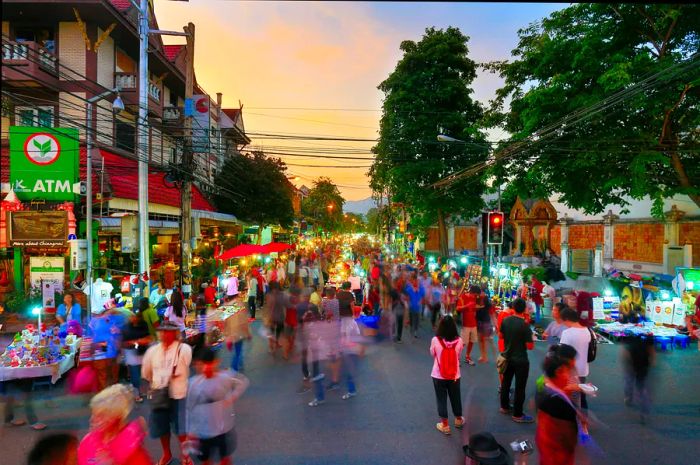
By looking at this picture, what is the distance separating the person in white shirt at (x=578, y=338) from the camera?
605 cm

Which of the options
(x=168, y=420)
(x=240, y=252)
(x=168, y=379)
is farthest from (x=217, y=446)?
(x=240, y=252)

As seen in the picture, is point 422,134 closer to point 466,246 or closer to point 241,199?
point 241,199

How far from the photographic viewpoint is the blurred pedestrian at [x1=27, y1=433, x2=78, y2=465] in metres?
3.34

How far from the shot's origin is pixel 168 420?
511 centimetres

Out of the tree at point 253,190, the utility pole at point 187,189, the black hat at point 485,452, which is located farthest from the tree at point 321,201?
the black hat at point 485,452

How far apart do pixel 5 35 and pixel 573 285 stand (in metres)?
22.8

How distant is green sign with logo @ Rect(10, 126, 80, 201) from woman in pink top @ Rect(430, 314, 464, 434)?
10.5m

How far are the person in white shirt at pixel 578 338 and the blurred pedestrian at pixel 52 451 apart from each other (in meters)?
5.92

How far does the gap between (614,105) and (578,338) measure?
7.98 m

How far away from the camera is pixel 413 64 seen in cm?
A: 2275

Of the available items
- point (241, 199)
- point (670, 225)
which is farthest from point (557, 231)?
point (241, 199)

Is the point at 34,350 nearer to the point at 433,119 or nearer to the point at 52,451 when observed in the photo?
the point at 52,451

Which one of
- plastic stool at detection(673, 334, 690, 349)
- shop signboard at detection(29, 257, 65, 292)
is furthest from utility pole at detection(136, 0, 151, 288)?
plastic stool at detection(673, 334, 690, 349)

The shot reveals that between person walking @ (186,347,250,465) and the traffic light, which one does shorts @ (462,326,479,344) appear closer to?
the traffic light
